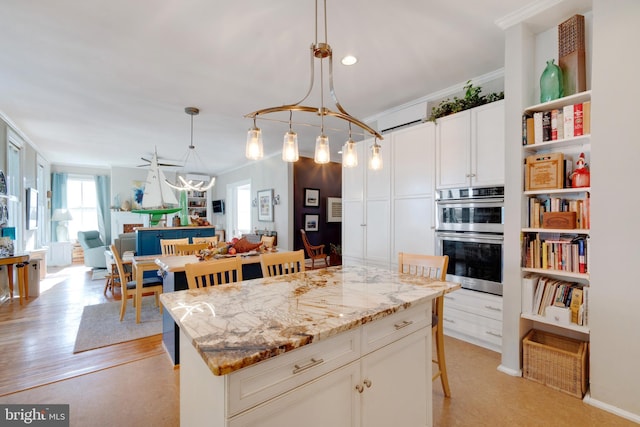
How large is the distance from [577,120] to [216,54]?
2868 mm

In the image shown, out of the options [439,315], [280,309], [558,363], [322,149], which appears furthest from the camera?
[558,363]

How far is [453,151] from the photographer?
2926mm

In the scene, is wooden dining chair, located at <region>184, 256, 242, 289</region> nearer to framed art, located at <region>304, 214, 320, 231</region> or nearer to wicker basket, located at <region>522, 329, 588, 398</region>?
wicker basket, located at <region>522, 329, 588, 398</region>

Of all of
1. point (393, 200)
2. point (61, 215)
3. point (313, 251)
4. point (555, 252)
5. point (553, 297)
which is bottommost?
point (313, 251)

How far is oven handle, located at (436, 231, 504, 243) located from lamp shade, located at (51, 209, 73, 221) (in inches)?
353

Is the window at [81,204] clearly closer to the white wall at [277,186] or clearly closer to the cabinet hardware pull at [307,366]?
the white wall at [277,186]

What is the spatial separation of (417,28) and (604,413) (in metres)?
2.89

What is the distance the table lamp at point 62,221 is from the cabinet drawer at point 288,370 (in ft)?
30.1

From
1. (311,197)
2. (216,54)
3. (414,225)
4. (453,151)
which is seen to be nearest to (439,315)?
(414,225)

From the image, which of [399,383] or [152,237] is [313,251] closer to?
[152,237]

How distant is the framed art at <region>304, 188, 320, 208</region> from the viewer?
6432 mm

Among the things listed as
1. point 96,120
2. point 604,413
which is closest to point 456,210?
point 604,413

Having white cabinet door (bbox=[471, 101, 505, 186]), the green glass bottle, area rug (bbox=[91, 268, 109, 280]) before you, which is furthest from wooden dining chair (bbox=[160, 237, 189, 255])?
the green glass bottle

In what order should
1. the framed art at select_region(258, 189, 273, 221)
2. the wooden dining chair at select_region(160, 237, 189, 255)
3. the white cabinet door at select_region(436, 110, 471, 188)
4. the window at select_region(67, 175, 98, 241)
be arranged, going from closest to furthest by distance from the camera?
the white cabinet door at select_region(436, 110, 471, 188), the wooden dining chair at select_region(160, 237, 189, 255), the framed art at select_region(258, 189, 273, 221), the window at select_region(67, 175, 98, 241)
